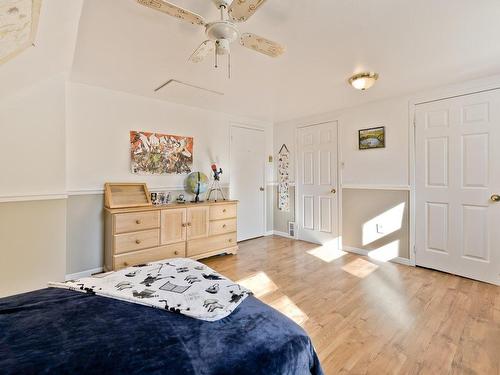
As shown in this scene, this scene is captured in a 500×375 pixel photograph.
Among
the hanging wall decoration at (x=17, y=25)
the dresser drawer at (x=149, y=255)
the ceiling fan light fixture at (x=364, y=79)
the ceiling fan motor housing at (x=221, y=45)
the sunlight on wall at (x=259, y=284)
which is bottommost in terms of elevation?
the sunlight on wall at (x=259, y=284)

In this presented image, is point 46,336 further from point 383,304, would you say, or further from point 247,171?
point 247,171

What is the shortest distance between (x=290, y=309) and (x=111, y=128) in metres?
2.86

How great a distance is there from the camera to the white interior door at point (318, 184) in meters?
4.00

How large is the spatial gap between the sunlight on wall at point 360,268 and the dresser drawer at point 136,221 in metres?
2.41

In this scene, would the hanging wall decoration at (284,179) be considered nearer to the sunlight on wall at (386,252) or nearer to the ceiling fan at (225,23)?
the sunlight on wall at (386,252)

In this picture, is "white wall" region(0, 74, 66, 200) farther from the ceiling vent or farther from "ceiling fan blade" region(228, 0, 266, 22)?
"ceiling fan blade" region(228, 0, 266, 22)

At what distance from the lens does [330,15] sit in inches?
65.0

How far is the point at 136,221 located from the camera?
2.83 meters

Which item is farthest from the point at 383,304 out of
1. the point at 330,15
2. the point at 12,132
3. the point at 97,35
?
the point at 12,132

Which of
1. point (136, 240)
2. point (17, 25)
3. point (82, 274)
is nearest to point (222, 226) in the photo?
point (136, 240)

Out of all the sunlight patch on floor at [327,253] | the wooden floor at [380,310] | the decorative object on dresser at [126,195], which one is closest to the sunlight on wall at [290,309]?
the wooden floor at [380,310]

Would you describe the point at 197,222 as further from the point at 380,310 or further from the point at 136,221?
the point at 380,310

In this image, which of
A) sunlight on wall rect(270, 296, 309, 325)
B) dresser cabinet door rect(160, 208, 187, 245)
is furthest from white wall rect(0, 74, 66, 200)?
sunlight on wall rect(270, 296, 309, 325)

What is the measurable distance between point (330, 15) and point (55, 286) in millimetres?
2327
